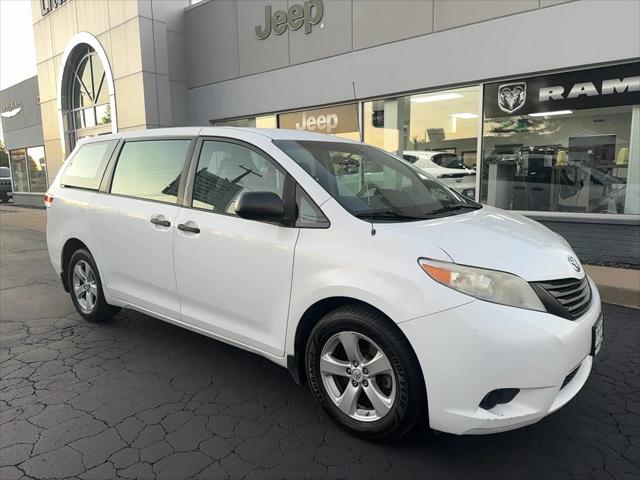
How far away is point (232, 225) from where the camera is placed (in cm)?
318

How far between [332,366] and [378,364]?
0.31 meters

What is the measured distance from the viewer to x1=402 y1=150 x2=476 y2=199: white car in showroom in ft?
27.9

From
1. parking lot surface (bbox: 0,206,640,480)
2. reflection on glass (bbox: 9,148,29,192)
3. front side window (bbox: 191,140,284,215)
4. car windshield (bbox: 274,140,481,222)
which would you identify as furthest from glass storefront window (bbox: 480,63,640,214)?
reflection on glass (bbox: 9,148,29,192)

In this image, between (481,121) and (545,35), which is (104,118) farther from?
(545,35)

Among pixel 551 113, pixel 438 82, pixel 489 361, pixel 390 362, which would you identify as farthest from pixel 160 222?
pixel 551 113

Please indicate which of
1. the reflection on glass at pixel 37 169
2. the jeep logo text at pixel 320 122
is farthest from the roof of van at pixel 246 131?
the reflection on glass at pixel 37 169

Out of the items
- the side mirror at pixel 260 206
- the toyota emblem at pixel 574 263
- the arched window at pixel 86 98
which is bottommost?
the toyota emblem at pixel 574 263

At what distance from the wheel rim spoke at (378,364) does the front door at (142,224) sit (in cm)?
166

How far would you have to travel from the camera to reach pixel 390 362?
251cm

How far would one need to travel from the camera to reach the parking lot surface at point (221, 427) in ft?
A: 8.18

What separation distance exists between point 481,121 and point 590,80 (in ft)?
5.47

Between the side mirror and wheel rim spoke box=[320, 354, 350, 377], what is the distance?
2.90 feet

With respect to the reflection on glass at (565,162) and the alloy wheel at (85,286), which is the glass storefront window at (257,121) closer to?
the reflection on glass at (565,162)

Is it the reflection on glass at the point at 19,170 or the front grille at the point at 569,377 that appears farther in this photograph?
the reflection on glass at the point at 19,170
